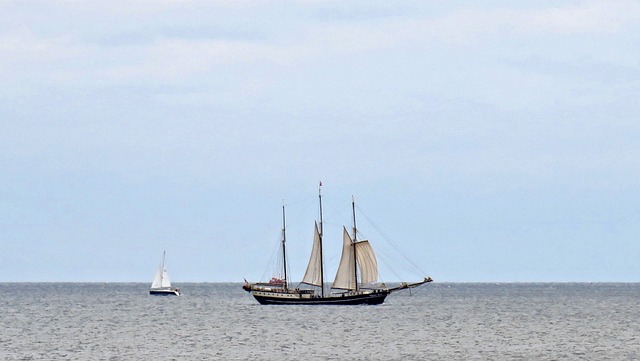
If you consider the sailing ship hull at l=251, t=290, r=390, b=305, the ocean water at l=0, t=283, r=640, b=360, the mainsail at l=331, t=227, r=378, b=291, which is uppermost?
the mainsail at l=331, t=227, r=378, b=291

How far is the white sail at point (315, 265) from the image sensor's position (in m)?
140

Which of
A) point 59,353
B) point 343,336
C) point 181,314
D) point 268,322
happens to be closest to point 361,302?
point 181,314

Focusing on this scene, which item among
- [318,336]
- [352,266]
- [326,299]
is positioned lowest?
[318,336]

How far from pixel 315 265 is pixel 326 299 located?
5776 millimetres

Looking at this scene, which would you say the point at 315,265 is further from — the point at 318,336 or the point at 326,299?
the point at 318,336

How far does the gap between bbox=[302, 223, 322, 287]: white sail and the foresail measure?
6.15 meters

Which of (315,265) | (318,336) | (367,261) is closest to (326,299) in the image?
(315,265)

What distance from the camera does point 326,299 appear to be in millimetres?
143125

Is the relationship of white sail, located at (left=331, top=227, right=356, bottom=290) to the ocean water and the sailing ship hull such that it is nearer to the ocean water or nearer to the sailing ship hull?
the sailing ship hull

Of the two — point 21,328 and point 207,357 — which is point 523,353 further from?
point 21,328

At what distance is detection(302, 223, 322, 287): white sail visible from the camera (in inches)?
5512

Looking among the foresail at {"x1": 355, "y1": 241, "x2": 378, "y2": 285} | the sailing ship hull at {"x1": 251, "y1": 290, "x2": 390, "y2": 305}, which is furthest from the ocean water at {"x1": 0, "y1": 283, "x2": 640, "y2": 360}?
the sailing ship hull at {"x1": 251, "y1": 290, "x2": 390, "y2": 305}

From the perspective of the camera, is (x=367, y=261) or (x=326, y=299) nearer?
(x=367, y=261)

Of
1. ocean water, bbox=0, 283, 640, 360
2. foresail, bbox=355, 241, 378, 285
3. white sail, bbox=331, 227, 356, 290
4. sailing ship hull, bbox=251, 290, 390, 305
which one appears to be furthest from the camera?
sailing ship hull, bbox=251, 290, 390, 305
